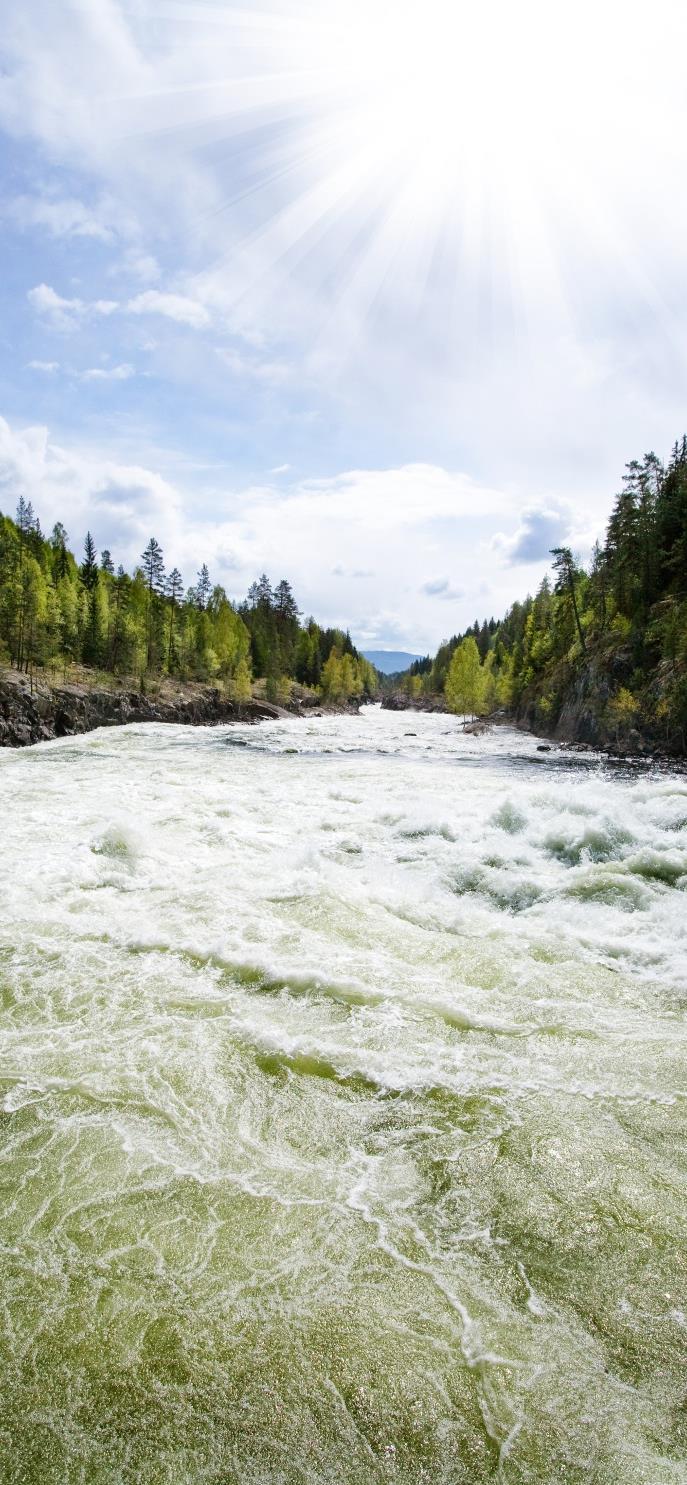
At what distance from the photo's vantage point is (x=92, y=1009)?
6258 mm

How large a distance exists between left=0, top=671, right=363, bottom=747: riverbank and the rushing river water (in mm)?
34439

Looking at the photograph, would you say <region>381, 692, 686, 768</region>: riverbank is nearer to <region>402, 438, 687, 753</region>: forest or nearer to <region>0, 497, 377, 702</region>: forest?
<region>402, 438, 687, 753</region>: forest

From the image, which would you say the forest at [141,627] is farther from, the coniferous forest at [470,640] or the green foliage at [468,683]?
the green foliage at [468,683]

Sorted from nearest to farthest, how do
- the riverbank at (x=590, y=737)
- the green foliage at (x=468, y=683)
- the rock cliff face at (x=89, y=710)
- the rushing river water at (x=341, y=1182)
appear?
1. the rushing river water at (x=341, y=1182)
2. the riverbank at (x=590, y=737)
3. the rock cliff face at (x=89, y=710)
4. the green foliage at (x=468, y=683)

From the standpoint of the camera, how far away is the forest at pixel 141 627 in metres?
55.1

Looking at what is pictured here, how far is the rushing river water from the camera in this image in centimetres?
281

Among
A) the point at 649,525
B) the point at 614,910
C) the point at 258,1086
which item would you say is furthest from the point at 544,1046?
the point at 649,525

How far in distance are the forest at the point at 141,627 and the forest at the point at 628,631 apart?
35856 millimetres

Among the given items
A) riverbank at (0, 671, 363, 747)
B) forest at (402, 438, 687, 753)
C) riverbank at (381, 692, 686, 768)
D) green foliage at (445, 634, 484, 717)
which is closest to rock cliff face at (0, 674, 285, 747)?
riverbank at (0, 671, 363, 747)

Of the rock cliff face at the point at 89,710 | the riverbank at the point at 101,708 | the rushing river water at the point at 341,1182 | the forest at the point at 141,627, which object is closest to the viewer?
the rushing river water at the point at 341,1182

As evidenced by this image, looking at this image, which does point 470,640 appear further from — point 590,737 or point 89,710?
point 89,710

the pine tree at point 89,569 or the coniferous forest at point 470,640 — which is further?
the pine tree at point 89,569

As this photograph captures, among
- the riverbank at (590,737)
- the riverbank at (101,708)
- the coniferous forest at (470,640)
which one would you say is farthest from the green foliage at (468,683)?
the riverbank at (101,708)

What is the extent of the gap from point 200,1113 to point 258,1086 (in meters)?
0.56
